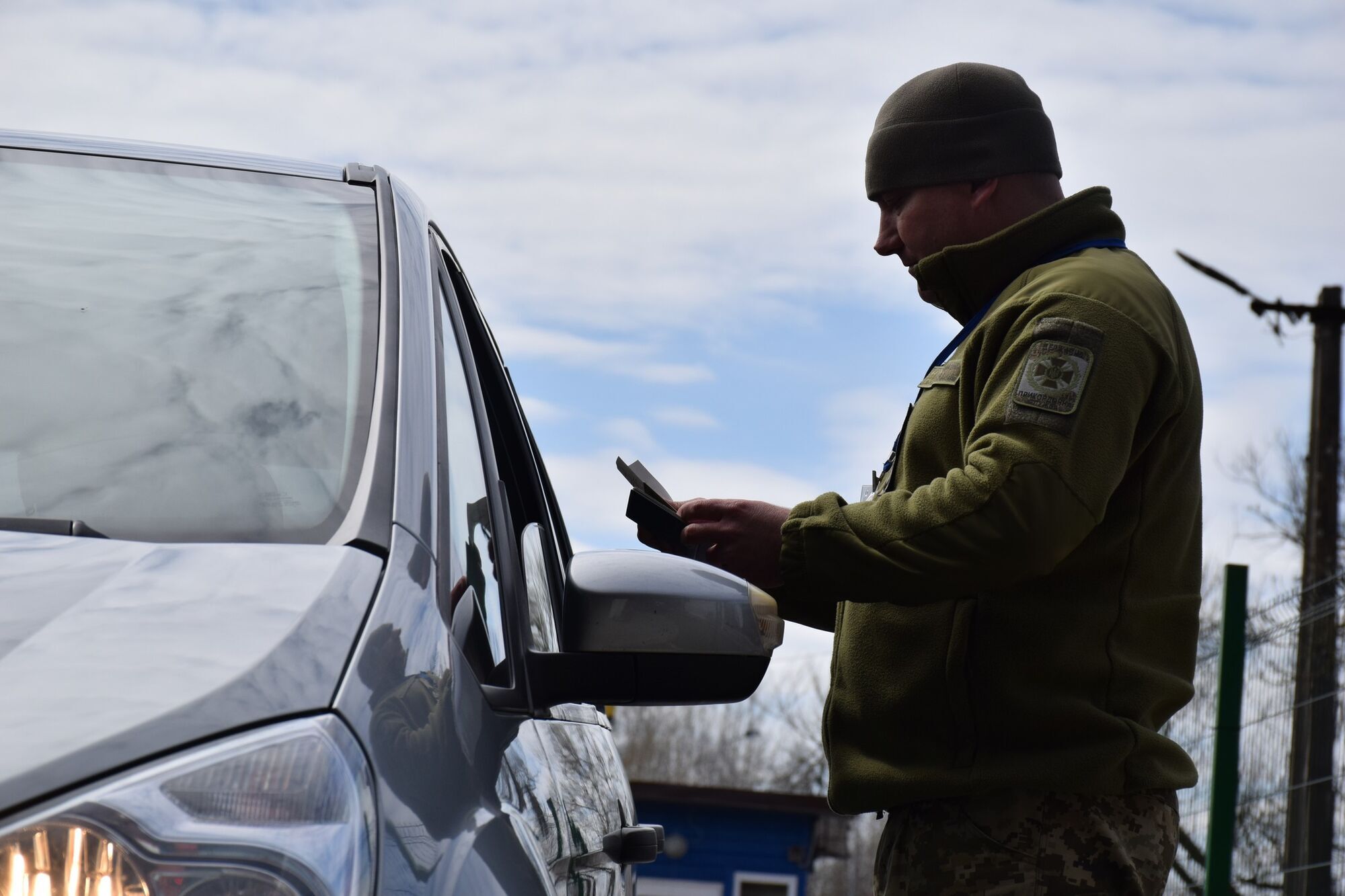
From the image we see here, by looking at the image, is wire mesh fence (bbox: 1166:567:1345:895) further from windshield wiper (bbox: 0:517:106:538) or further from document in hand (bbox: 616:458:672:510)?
windshield wiper (bbox: 0:517:106:538)

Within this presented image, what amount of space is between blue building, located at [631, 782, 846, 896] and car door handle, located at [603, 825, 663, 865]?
67.6 ft

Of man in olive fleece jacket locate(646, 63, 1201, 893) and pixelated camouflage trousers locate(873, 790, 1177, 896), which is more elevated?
man in olive fleece jacket locate(646, 63, 1201, 893)

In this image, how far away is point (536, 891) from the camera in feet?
5.44

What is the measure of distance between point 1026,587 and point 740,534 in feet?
1.45

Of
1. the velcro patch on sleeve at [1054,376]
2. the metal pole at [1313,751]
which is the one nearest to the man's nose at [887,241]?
the velcro patch on sleeve at [1054,376]

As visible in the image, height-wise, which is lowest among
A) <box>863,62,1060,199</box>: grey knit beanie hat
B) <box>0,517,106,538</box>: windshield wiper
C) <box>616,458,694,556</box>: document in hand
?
<box>0,517,106,538</box>: windshield wiper

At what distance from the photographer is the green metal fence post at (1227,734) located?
6.60 metres

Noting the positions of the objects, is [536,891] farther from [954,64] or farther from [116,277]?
[954,64]

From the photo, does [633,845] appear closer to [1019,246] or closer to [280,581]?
[1019,246]

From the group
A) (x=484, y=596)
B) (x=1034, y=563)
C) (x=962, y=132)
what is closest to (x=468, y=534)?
(x=484, y=596)

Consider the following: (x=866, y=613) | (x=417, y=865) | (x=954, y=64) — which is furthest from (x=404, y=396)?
(x=954, y=64)

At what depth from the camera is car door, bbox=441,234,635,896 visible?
6.86 feet

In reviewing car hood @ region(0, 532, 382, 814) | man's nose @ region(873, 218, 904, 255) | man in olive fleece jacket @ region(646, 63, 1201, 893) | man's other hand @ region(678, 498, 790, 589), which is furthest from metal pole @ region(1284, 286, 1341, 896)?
car hood @ region(0, 532, 382, 814)

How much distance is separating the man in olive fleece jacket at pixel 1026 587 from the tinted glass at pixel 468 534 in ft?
1.41
